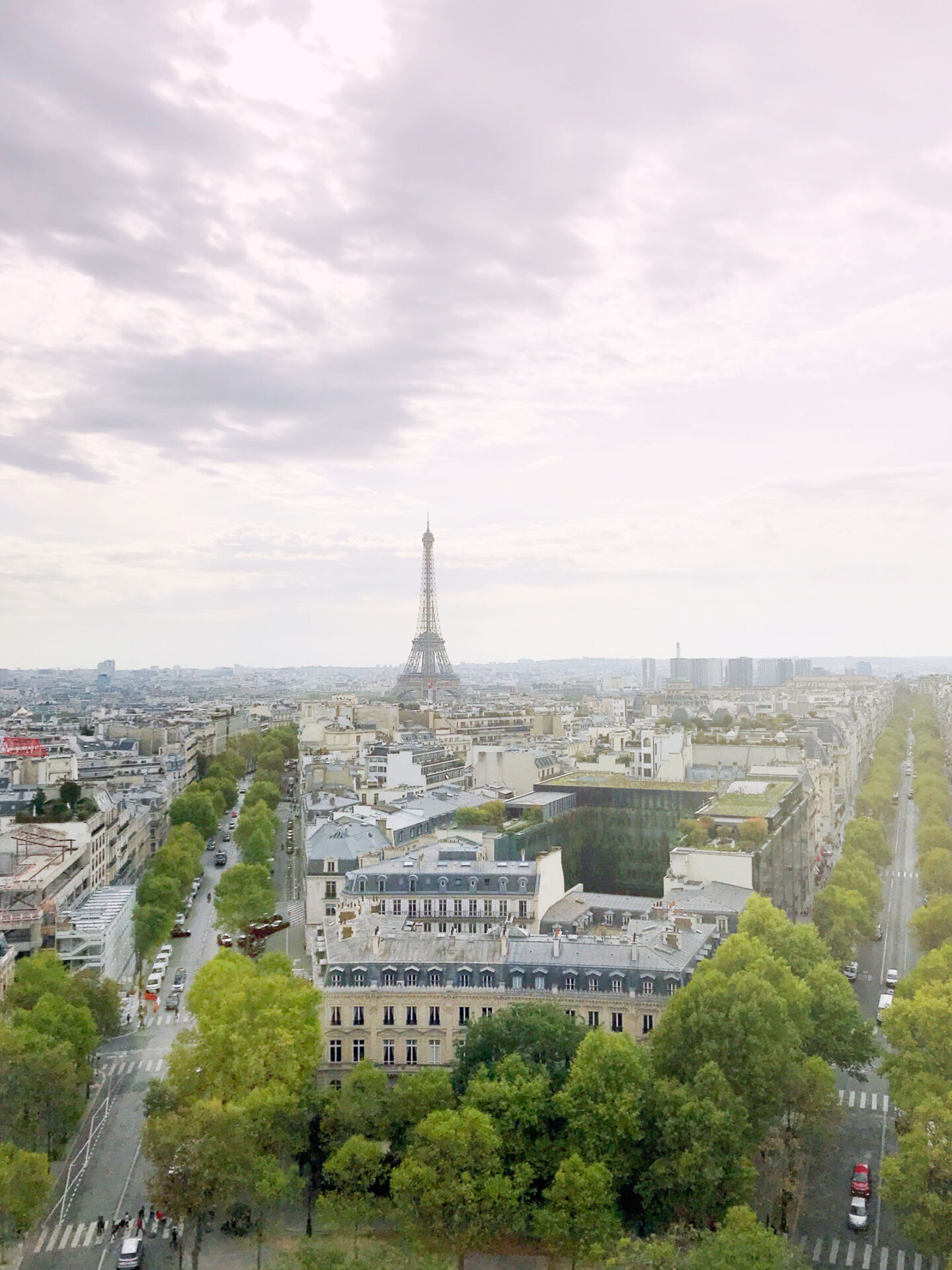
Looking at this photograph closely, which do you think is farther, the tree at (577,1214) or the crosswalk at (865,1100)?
the crosswalk at (865,1100)

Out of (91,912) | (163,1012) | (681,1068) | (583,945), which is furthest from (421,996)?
(91,912)

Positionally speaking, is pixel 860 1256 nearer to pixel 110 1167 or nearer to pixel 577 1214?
pixel 577 1214

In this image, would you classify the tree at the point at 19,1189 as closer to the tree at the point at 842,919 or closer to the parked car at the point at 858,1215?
the parked car at the point at 858,1215

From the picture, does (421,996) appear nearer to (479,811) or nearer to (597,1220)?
(597,1220)

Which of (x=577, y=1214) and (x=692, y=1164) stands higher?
(x=692, y=1164)

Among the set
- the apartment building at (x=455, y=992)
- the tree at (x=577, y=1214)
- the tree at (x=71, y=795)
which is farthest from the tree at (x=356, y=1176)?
the tree at (x=71, y=795)

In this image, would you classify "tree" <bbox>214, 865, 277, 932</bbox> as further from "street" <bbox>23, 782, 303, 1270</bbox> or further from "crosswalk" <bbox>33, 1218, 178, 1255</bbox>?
"crosswalk" <bbox>33, 1218, 178, 1255</bbox>

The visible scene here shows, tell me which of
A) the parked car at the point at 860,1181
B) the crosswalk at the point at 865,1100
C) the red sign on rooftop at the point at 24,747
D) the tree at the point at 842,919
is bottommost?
the crosswalk at the point at 865,1100

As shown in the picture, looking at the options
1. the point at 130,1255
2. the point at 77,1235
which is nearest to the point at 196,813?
the point at 77,1235
